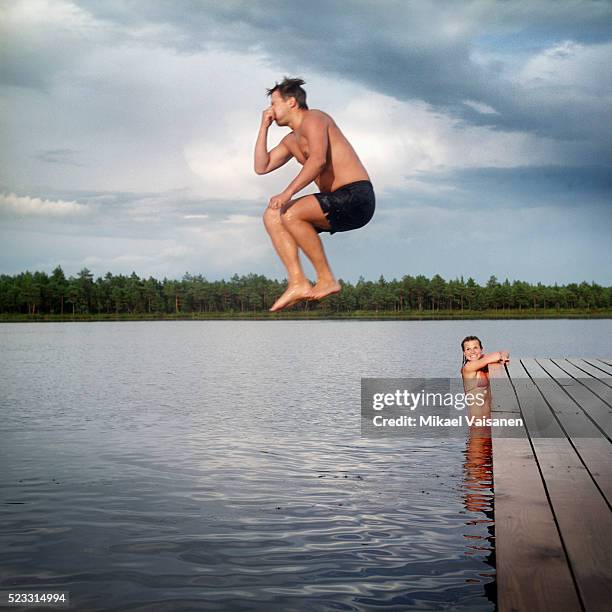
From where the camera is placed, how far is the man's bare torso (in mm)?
3547

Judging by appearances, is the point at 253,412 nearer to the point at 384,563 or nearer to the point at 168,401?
the point at 168,401

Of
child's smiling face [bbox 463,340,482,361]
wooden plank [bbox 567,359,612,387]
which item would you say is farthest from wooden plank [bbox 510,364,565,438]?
wooden plank [bbox 567,359,612,387]

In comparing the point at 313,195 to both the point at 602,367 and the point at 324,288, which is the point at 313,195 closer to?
the point at 324,288

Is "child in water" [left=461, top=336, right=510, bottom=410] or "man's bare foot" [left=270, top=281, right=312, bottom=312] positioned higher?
"man's bare foot" [left=270, top=281, right=312, bottom=312]

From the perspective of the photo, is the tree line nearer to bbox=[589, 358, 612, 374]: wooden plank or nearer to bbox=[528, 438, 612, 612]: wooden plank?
bbox=[589, 358, 612, 374]: wooden plank

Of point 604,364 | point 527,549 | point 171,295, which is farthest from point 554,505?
point 171,295

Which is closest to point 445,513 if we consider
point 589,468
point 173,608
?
point 589,468

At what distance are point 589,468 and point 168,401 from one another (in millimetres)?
20521

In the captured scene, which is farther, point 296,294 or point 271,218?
point 296,294

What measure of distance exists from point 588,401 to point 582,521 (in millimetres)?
7026

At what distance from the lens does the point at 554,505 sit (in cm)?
664

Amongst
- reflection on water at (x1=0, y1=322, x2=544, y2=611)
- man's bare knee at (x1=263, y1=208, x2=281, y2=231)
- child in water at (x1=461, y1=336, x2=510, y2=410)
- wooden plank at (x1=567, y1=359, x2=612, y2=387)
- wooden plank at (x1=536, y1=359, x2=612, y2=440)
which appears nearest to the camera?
man's bare knee at (x1=263, y1=208, x2=281, y2=231)

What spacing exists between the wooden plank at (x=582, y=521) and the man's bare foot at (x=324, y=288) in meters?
2.28

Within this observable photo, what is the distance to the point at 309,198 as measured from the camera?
3.56 metres
